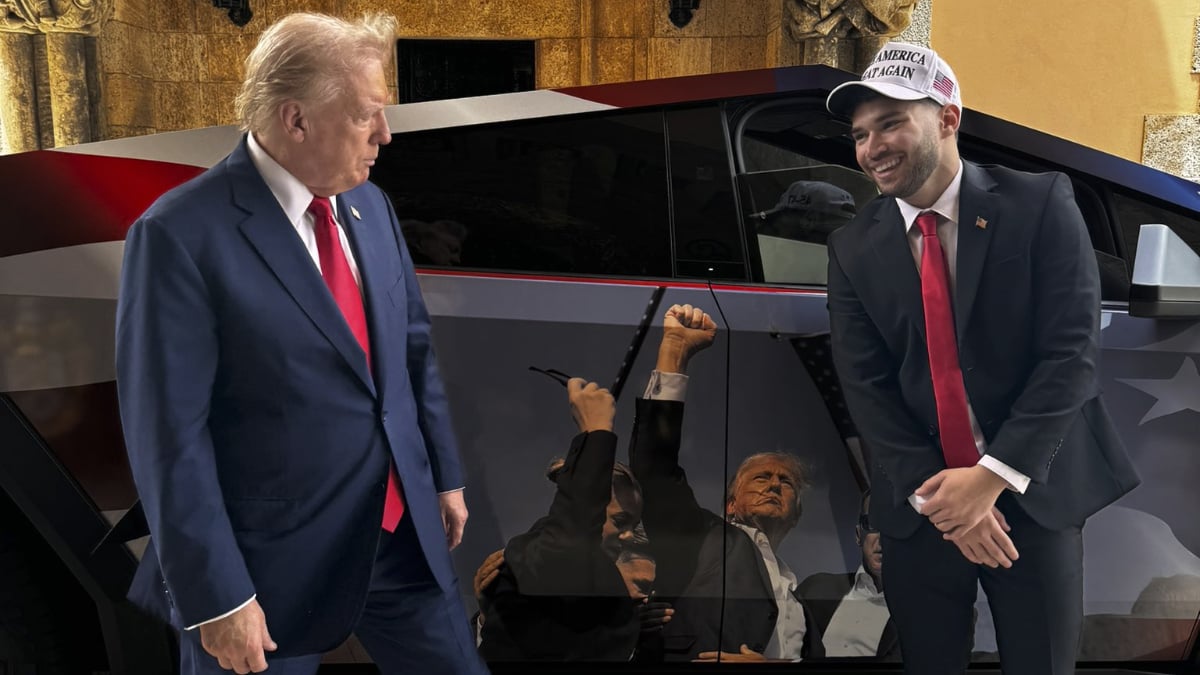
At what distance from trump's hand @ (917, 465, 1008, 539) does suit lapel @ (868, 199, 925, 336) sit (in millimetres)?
264

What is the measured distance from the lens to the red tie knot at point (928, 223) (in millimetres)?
1684

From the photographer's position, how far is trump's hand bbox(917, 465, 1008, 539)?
161 centimetres

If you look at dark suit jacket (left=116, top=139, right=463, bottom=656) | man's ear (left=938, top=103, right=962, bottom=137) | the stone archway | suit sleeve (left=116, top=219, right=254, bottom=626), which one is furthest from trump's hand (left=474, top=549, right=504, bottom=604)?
the stone archway

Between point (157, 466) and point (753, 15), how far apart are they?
5.05 metres

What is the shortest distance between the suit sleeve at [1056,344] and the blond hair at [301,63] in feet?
3.92

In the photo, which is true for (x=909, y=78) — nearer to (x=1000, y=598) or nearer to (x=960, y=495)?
(x=960, y=495)

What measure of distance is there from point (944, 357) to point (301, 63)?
3.93ft

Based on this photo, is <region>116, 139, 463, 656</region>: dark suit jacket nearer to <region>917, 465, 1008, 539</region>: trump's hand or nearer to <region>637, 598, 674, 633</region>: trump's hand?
<region>637, 598, 674, 633</region>: trump's hand

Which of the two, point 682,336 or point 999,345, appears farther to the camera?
point 682,336

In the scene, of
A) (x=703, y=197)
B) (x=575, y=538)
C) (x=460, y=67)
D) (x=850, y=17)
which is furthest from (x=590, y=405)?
(x=460, y=67)

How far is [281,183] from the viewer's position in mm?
1345

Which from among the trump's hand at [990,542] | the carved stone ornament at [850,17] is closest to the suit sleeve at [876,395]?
the trump's hand at [990,542]

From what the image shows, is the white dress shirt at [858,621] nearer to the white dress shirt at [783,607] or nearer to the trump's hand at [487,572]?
the white dress shirt at [783,607]

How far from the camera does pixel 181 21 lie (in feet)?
17.7
